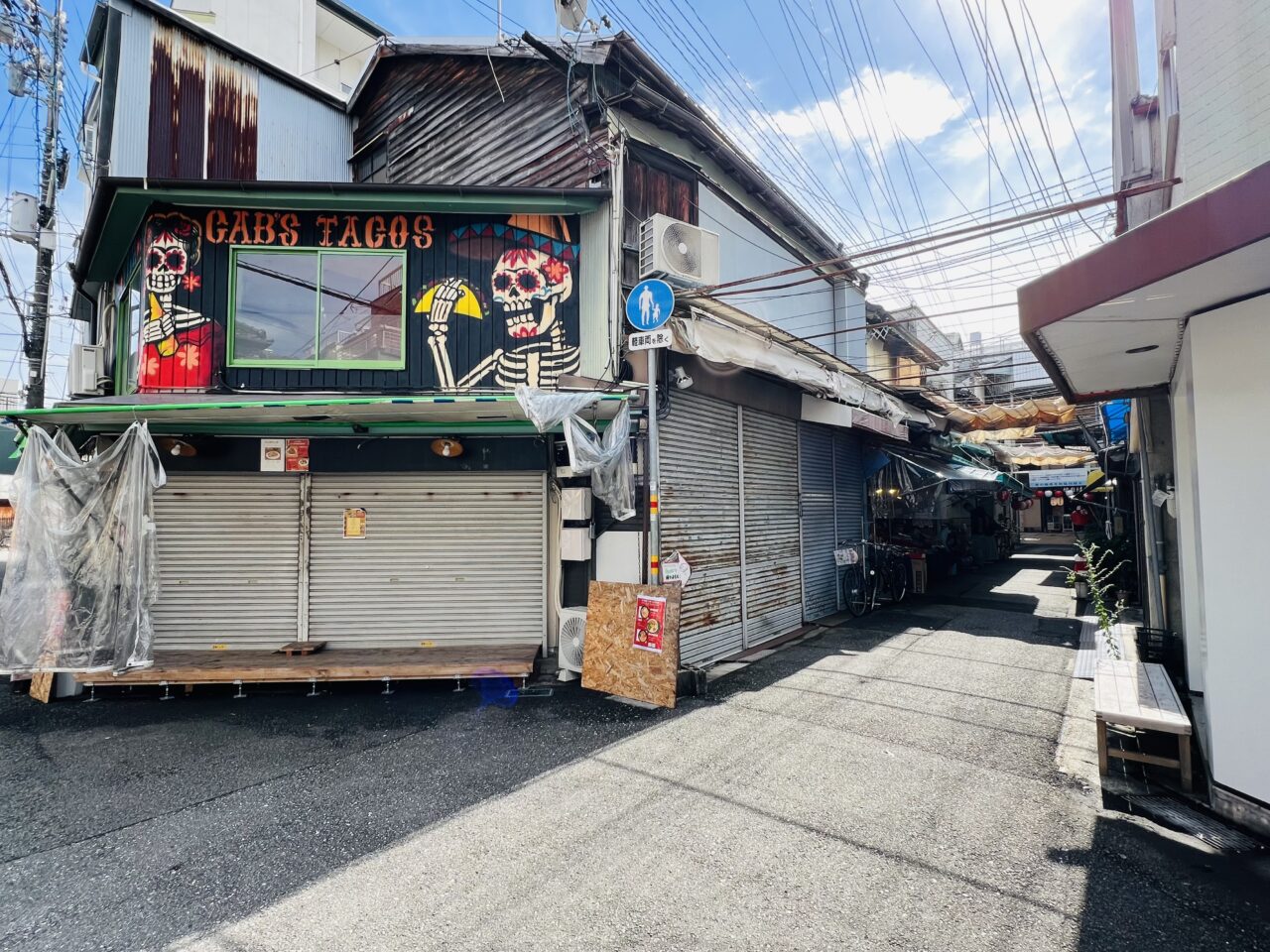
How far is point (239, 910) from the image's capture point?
10.7 feet

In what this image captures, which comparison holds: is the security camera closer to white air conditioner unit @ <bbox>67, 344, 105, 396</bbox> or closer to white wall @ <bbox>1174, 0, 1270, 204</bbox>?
A: white wall @ <bbox>1174, 0, 1270, 204</bbox>

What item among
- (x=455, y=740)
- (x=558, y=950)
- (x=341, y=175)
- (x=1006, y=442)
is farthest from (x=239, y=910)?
(x=1006, y=442)

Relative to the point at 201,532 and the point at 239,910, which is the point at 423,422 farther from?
the point at 239,910

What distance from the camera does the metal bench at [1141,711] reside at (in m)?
4.40

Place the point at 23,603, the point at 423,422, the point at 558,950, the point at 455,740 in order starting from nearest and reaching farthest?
the point at 558,950 → the point at 455,740 → the point at 23,603 → the point at 423,422

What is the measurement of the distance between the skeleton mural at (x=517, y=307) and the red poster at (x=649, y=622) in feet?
9.86

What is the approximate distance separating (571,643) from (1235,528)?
5.94m

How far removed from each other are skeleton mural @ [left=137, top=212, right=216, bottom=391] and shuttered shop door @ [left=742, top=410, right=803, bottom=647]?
292 inches

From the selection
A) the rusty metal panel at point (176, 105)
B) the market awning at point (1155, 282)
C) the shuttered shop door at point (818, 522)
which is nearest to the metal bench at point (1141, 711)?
the market awning at point (1155, 282)

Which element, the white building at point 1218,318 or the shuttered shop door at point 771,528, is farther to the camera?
the shuttered shop door at point 771,528

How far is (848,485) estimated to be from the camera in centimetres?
1320

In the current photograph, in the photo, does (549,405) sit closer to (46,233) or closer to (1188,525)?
(1188,525)

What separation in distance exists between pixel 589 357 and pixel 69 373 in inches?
316

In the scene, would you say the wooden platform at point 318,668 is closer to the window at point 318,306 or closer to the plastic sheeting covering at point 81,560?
the plastic sheeting covering at point 81,560
